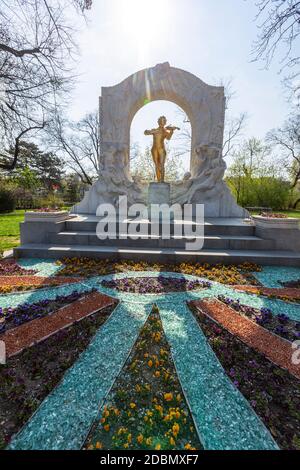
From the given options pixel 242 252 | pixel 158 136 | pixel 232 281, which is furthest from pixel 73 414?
pixel 158 136

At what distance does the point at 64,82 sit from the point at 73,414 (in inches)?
330

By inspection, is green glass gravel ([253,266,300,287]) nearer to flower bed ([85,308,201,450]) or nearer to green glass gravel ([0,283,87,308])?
flower bed ([85,308,201,450])

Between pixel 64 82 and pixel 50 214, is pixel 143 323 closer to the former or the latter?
pixel 50 214

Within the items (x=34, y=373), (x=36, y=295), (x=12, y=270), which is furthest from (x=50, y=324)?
(x=12, y=270)

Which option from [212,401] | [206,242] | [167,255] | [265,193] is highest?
[265,193]

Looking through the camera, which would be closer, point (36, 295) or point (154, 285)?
point (36, 295)

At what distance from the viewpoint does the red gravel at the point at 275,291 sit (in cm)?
372

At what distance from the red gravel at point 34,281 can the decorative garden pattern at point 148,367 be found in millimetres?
57

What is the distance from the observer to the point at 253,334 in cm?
262

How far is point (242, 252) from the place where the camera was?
5613mm

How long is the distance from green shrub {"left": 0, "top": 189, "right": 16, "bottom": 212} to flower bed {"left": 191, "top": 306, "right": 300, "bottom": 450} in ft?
67.0

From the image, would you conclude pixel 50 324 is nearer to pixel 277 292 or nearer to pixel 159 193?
pixel 277 292

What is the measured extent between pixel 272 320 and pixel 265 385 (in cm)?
124

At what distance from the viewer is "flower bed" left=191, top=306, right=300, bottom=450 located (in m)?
1.56
